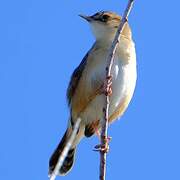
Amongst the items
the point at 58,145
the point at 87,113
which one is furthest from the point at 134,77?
the point at 58,145

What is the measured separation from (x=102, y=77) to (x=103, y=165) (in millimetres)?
2950

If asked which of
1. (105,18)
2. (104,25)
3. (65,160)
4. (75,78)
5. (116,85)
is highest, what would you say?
(105,18)

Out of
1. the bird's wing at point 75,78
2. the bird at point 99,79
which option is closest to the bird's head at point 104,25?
the bird at point 99,79

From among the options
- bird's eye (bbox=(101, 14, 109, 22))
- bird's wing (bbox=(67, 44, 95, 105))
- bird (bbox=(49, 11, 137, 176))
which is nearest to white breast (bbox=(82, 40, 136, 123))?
bird (bbox=(49, 11, 137, 176))

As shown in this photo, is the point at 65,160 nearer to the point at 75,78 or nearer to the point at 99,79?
the point at 75,78

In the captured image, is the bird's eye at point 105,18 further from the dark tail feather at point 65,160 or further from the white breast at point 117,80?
the dark tail feather at point 65,160

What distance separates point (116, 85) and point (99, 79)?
0.75 ft

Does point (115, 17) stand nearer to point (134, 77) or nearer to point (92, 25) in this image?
point (92, 25)

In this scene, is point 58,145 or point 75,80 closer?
point 75,80

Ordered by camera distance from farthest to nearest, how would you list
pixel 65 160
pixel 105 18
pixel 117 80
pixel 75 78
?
1. pixel 65 160
2. pixel 105 18
3. pixel 75 78
4. pixel 117 80

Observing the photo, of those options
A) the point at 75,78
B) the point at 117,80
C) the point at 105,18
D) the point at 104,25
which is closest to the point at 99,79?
the point at 117,80

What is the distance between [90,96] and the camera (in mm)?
7344

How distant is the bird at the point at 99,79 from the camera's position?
23.7ft

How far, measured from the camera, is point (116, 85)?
23.7 feet
